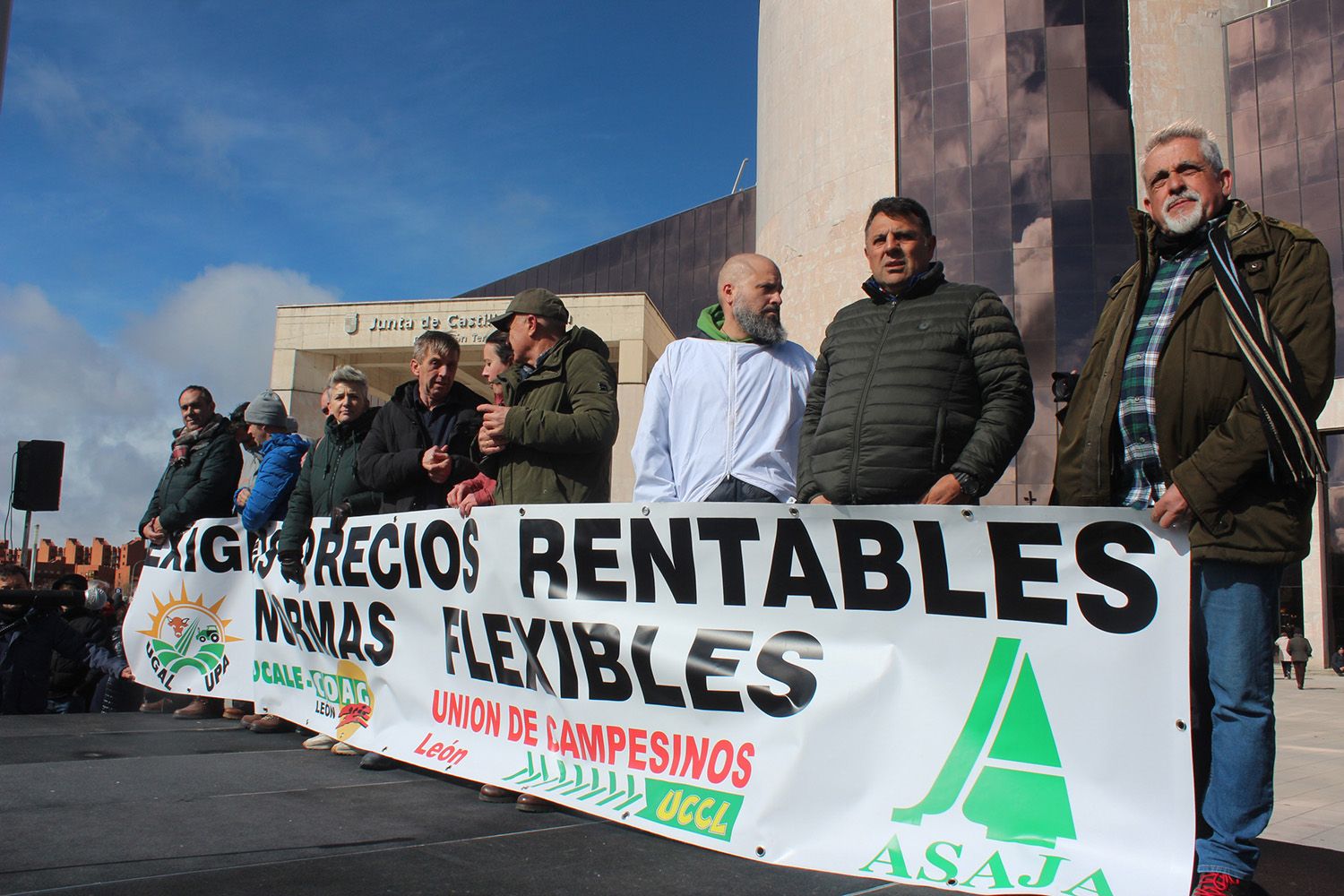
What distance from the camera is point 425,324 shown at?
30703 mm

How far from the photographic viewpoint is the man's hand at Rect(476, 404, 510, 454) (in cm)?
404

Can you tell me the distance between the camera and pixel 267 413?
6203 mm

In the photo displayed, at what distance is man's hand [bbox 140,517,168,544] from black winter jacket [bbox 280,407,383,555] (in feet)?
5.14

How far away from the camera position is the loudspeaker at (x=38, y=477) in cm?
909

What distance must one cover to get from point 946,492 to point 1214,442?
0.75 meters

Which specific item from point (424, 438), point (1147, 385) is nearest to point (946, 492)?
point (1147, 385)

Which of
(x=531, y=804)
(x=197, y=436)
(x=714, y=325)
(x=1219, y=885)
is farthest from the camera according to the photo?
(x=197, y=436)

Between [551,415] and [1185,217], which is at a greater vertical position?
[1185,217]

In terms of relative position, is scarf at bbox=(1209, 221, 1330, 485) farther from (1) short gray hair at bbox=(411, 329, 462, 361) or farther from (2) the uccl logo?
(1) short gray hair at bbox=(411, 329, 462, 361)

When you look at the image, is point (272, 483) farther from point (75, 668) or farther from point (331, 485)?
point (75, 668)

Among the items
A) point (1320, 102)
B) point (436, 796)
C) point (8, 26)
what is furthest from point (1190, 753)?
point (1320, 102)

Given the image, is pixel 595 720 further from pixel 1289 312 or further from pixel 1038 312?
pixel 1038 312

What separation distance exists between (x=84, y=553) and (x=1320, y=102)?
122 feet

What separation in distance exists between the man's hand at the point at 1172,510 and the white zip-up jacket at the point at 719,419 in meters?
1.45
